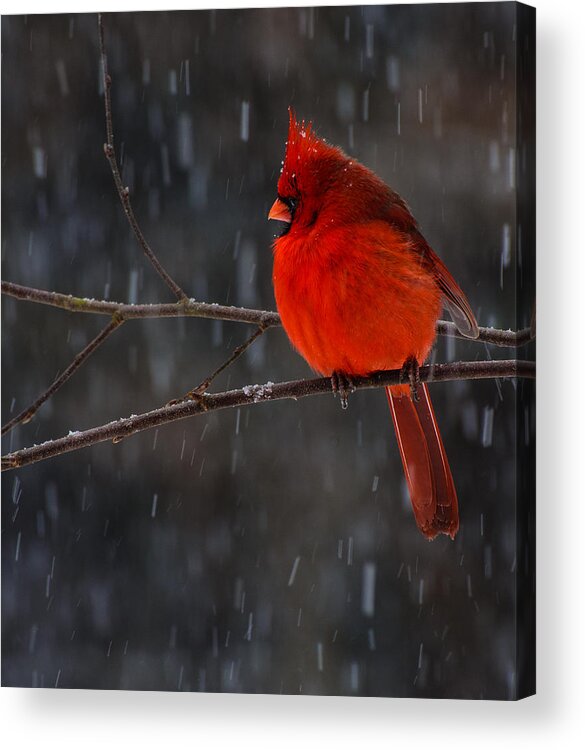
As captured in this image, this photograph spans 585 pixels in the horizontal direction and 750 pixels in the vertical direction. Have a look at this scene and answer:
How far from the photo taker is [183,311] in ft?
11.6

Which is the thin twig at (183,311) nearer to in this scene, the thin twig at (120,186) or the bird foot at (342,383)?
the thin twig at (120,186)

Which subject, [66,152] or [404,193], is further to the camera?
[66,152]

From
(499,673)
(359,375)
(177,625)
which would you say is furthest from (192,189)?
(499,673)

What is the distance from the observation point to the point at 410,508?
11.2ft

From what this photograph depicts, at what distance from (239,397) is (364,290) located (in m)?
0.48

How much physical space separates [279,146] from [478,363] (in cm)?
84

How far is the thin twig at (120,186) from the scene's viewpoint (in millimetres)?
3537

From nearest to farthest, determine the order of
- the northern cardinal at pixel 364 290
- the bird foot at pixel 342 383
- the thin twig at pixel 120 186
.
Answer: the northern cardinal at pixel 364 290, the bird foot at pixel 342 383, the thin twig at pixel 120 186

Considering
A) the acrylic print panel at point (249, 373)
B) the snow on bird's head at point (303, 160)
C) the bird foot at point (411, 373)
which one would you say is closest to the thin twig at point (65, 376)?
the acrylic print panel at point (249, 373)

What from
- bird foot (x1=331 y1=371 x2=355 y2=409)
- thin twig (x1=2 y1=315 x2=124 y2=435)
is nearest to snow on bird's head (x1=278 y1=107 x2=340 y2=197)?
bird foot (x1=331 y1=371 x2=355 y2=409)

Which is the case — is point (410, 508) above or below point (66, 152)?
below

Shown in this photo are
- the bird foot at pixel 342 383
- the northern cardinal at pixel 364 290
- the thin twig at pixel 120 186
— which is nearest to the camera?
the northern cardinal at pixel 364 290

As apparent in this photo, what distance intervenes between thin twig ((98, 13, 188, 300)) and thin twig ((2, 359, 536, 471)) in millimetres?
328

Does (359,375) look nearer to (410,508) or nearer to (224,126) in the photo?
(410,508)
